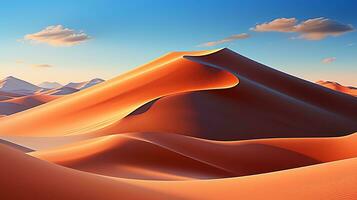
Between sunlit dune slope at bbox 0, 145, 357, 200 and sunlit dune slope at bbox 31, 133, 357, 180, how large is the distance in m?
3.23

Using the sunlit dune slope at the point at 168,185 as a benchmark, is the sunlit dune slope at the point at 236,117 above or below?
above

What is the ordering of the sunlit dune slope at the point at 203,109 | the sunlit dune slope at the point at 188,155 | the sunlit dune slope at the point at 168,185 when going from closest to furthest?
1. the sunlit dune slope at the point at 168,185
2. the sunlit dune slope at the point at 188,155
3. the sunlit dune slope at the point at 203,109

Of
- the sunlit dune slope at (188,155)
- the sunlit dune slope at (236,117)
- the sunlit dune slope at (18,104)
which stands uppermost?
the sunlit dune slope at (18,104)

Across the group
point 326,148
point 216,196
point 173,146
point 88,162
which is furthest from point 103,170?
point 326,148

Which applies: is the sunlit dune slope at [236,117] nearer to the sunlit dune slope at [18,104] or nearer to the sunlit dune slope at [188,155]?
the sunlit dune slope at [188,155]

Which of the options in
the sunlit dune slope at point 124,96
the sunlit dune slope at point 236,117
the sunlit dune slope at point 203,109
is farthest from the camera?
the sunlit dune slope at point 124,96

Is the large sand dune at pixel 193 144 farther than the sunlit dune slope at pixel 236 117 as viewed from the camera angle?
No

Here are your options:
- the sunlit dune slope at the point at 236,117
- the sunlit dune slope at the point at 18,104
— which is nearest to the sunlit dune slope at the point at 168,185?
the sunlit dune slope at the point at 236,117

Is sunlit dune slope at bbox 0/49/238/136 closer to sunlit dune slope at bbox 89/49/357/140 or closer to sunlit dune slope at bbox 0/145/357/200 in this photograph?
sunlit dune slope at bbox 89/49/357/140

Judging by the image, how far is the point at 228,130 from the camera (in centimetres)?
2234

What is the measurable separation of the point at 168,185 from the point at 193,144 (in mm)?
7214

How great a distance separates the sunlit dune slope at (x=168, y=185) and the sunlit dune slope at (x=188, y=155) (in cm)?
323

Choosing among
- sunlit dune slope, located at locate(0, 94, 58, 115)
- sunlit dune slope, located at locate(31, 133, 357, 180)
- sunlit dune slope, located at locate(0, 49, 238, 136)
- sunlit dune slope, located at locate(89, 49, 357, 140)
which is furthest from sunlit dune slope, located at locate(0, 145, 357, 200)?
sunlit dune slope, located at locate(0, 94, 58, 115)

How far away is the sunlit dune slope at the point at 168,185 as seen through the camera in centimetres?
442
